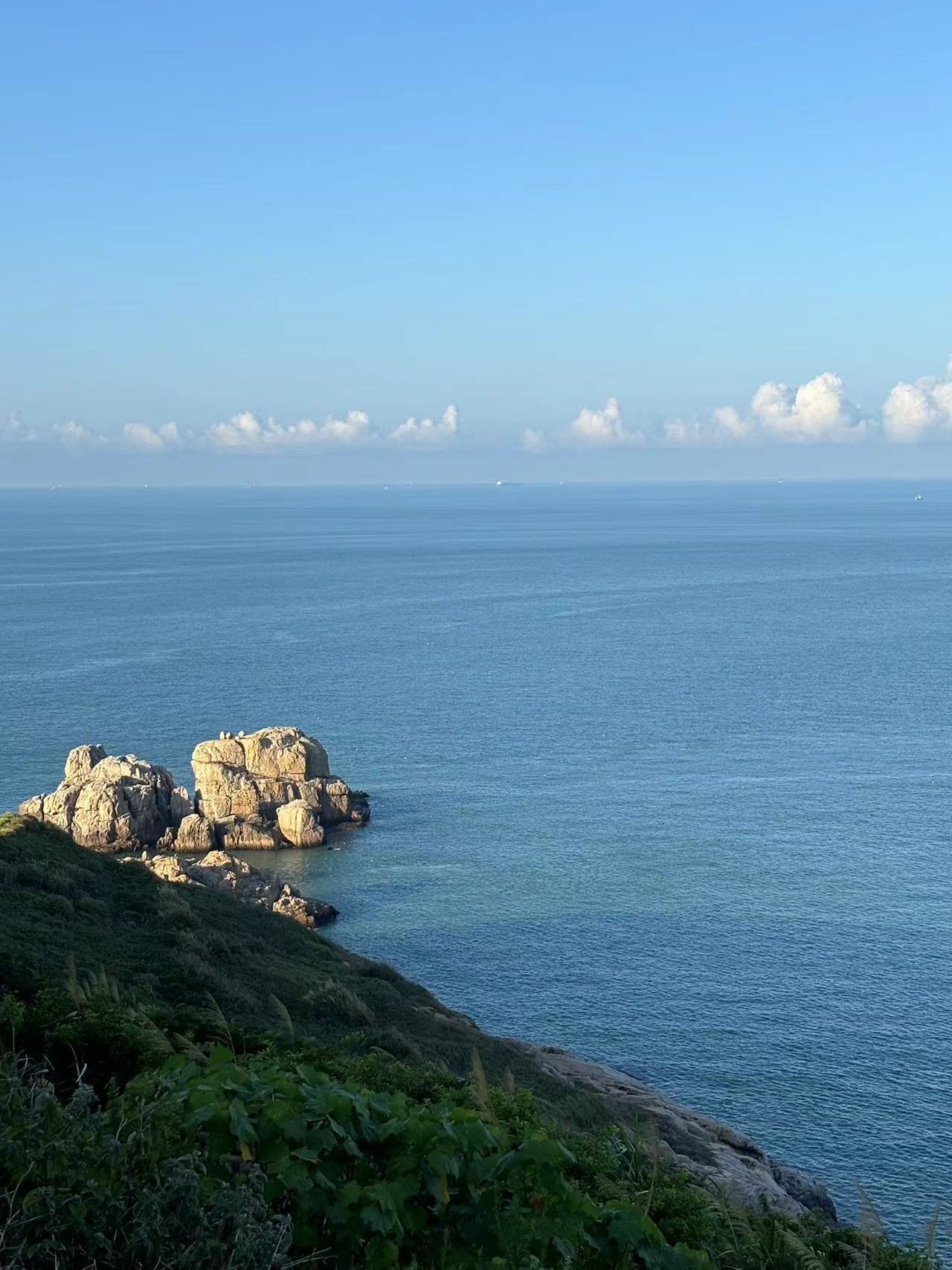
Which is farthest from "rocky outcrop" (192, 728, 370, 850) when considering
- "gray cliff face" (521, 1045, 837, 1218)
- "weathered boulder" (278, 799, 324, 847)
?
"gray cliff face" (521, 1045, 837, 1218)

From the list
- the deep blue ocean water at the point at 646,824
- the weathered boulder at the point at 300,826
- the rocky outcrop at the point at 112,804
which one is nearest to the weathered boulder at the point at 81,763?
the rocky outcrop at the point at 112,804

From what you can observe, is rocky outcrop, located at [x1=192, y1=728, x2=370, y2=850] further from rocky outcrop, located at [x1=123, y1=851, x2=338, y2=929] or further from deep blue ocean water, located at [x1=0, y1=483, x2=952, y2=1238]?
rocky outcrop, located at [x1=123, y1=851, x2=338, y2=929]

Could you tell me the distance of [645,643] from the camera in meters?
166

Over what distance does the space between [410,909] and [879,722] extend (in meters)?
65.3

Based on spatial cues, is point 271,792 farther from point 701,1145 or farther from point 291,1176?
point 291,1176

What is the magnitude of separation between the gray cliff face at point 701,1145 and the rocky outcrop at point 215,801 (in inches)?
1839

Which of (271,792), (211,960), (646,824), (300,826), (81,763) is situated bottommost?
(646,824)

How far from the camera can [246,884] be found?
75062mm

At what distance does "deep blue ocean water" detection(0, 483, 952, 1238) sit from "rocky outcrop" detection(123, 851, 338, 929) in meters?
2.52

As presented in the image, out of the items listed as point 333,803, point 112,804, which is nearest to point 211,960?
point 112,804

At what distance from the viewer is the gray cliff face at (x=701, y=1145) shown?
3275 centimetres

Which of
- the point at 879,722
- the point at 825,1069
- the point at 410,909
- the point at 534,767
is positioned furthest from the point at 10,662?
the point at 825,1069

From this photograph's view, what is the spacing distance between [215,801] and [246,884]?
18997 millimetres

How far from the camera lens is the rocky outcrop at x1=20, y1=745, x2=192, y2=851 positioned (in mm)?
86062
